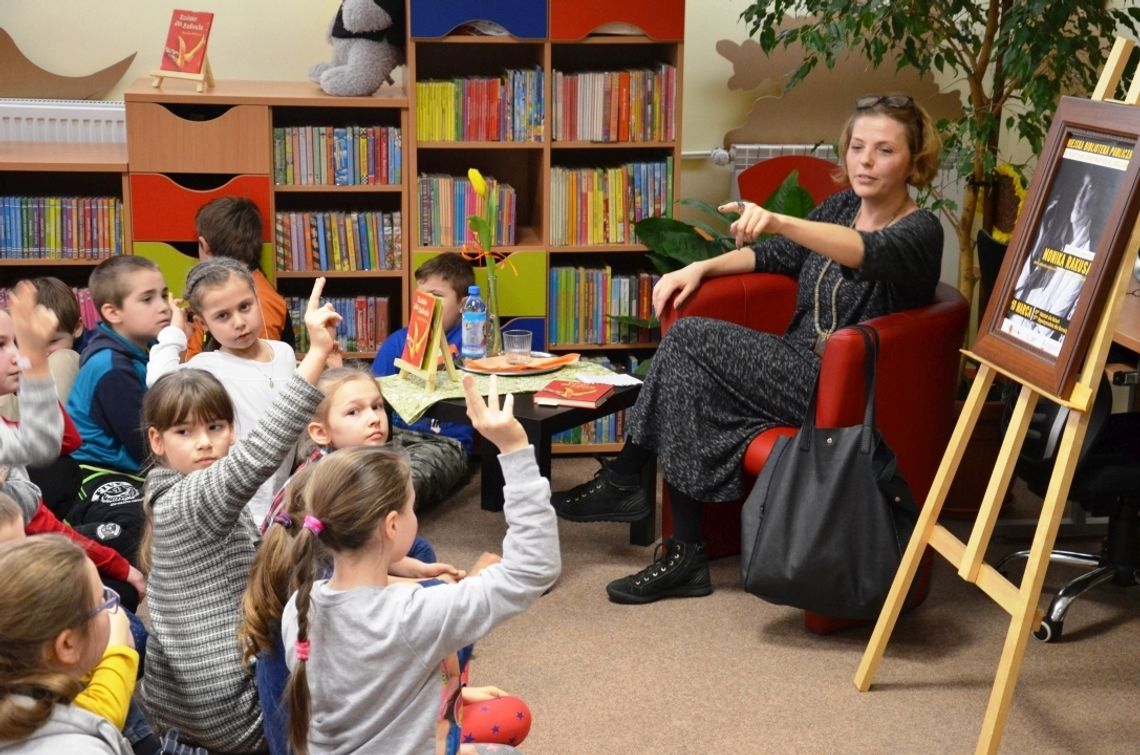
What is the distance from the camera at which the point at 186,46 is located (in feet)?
14.3

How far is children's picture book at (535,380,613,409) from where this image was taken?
3.54m

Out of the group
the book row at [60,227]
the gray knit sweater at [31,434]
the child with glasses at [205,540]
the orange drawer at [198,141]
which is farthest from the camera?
the book row at [60,227]

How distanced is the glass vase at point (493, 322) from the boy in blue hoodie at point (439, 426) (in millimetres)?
89

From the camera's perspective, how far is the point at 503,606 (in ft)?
6.05

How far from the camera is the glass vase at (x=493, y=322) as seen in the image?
4.10m

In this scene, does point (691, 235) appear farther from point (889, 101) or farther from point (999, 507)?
point (999, 507)

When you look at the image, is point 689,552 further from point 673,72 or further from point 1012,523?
point 673,72

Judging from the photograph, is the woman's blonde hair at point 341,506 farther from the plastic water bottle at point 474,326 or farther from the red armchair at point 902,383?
the plastic water bottle at point 474,326

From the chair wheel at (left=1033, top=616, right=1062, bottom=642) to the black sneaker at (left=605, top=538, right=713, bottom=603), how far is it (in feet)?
2.63

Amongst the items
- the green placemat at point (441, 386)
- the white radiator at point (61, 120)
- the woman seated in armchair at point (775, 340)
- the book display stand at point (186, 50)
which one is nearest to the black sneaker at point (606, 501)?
the woman seated in armchair at point (775, 340)

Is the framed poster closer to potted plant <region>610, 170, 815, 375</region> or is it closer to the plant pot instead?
the plant pot

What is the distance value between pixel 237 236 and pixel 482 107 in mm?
900

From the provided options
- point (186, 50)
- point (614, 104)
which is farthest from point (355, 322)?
point (614, 104)

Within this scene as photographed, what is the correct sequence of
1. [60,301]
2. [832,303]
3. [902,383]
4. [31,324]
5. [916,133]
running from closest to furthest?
[31,324] → [902,383] → [916,133] → [832,303] → [60,301]
